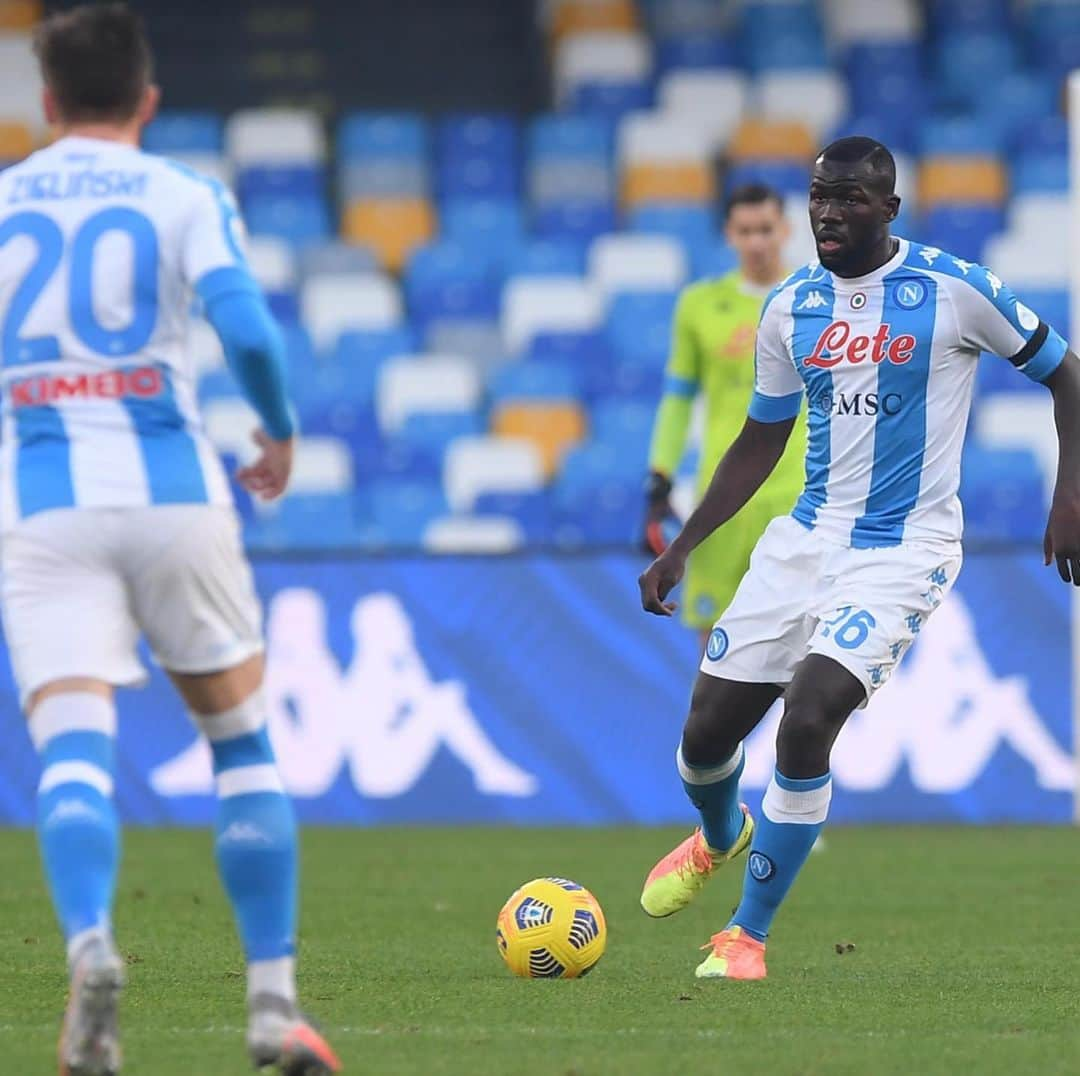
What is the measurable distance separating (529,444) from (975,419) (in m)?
2.78

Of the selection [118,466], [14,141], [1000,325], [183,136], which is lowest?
[183,136]

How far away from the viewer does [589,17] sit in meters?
17.1

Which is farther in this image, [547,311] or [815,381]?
[547,311]

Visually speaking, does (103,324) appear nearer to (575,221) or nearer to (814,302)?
(814,302)

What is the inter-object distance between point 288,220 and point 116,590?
1202 cm

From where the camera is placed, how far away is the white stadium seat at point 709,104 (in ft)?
54.0

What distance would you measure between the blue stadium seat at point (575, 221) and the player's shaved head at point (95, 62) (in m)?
11.9

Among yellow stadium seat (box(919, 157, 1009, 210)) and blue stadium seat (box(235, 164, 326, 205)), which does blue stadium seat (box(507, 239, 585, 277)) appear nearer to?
blue stadium seat (box(235, 164, 326, 205))

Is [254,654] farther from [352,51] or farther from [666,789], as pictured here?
[352,51]

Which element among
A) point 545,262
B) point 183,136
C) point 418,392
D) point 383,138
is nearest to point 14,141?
point 183,136

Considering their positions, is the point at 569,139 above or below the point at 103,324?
below

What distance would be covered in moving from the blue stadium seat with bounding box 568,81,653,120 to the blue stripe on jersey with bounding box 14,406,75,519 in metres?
12.8

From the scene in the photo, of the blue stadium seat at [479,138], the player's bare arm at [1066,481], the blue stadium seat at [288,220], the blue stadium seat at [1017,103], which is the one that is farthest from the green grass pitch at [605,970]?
the blue stadium seat at [1017,103]

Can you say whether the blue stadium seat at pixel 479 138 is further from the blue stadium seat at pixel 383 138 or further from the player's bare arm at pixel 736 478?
the player's bare arm at pixel 736 478
